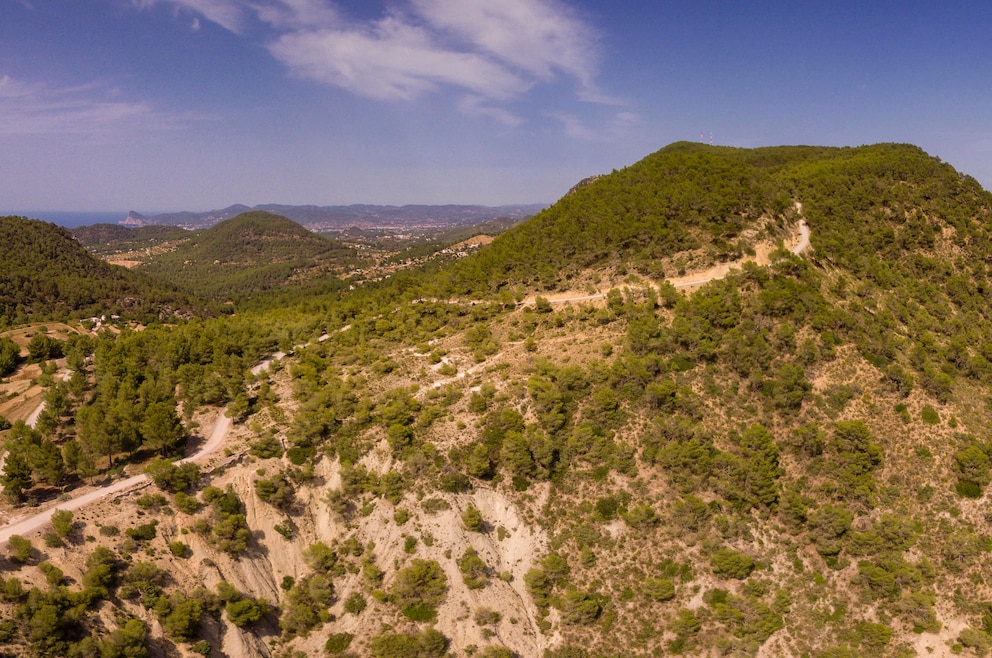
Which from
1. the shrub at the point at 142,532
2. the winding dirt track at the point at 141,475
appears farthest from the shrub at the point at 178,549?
the winding dirt track at the point at 141,475

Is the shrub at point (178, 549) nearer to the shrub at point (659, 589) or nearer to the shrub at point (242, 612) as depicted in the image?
the shrub at point (242, 612)

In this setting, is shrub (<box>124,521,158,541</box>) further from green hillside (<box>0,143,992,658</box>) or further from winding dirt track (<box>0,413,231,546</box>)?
winding dirt track (<box>0,413,231,546</box>)

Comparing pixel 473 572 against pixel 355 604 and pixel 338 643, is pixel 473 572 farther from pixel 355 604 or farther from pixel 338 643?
pixel 338 643

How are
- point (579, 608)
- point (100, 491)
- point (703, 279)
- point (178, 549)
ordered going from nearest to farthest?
point (178, 549), point (579, 608), point (100, 491), point (703, 279)

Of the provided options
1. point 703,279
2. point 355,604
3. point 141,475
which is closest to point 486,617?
point 355,604

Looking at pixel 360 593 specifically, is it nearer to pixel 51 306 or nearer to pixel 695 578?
pixel 695 578

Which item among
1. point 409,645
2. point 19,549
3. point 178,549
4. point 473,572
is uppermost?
point 19,549

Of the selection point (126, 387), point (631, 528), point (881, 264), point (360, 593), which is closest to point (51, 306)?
point (126, 387)
